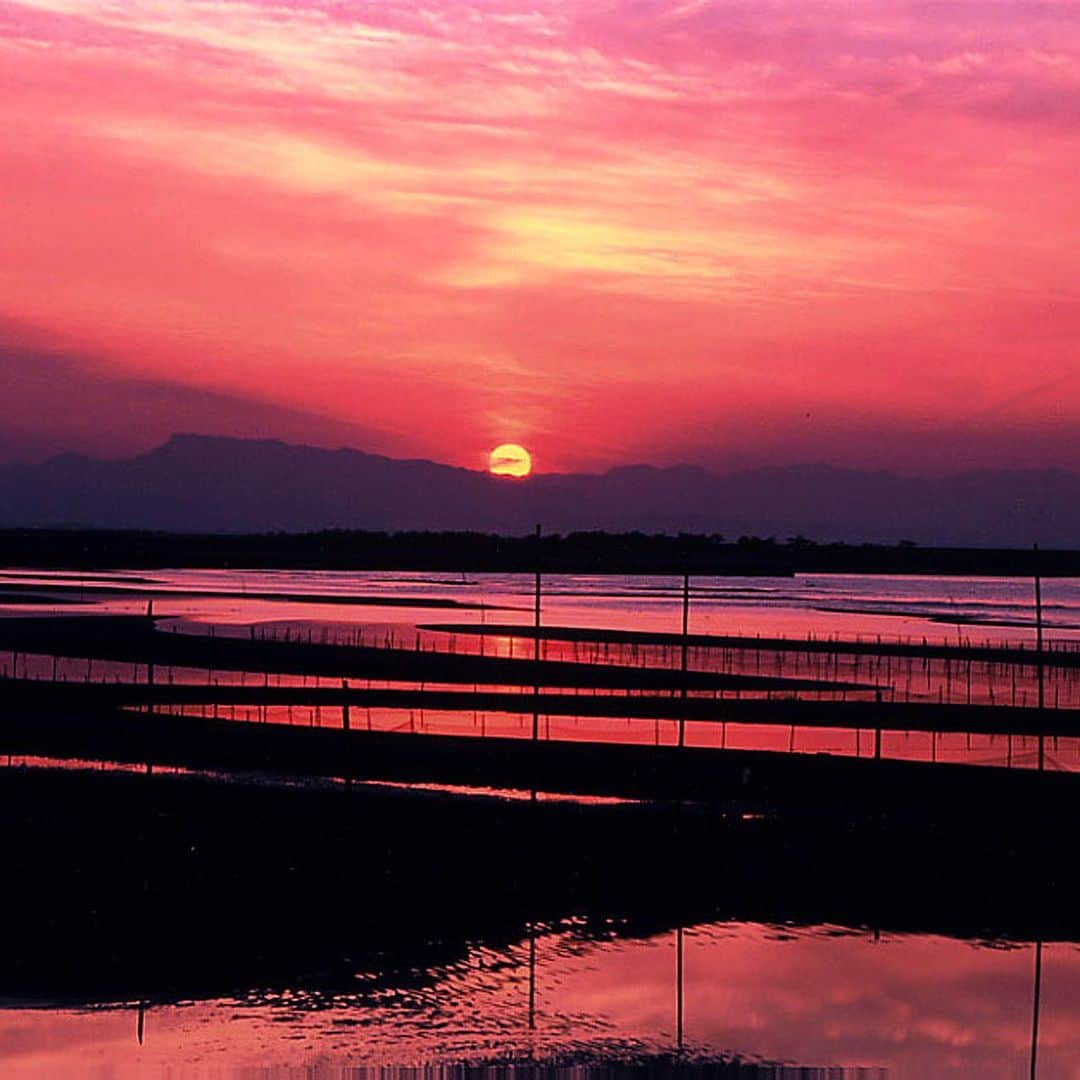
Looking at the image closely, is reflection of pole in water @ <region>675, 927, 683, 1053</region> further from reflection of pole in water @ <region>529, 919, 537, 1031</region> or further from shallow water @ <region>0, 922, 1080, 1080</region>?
reflection of pole in water @ <region>529, 919, 537, 1031</region>

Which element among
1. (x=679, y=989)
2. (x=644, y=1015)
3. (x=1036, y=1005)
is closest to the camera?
(x=644, y=1015)

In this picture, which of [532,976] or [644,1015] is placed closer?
[644,1015]

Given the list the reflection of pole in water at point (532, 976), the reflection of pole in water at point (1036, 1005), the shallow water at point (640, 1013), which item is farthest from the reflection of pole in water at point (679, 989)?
the reflection of pole in water at point (1036, 1005)

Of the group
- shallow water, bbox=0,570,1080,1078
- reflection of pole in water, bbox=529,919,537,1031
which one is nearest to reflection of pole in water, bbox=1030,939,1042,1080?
shallow water, bbox=0,570,1080,1078

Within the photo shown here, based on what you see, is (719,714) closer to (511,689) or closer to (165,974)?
(511,689)

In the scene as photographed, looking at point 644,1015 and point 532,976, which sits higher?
point 532,976

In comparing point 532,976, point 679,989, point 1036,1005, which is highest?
point 532,976

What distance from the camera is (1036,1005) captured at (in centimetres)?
2033

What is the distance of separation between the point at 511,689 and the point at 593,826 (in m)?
22.4

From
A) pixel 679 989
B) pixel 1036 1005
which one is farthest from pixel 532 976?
pixel 1036 1005

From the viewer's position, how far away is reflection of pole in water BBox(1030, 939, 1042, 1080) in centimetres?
1886

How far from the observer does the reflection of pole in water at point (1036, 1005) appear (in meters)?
18.9

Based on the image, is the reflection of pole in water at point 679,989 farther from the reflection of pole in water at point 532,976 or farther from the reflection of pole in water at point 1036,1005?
the reflection of pole in water at point 1036,1005

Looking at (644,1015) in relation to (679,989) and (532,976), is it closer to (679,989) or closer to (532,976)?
(679,989)
